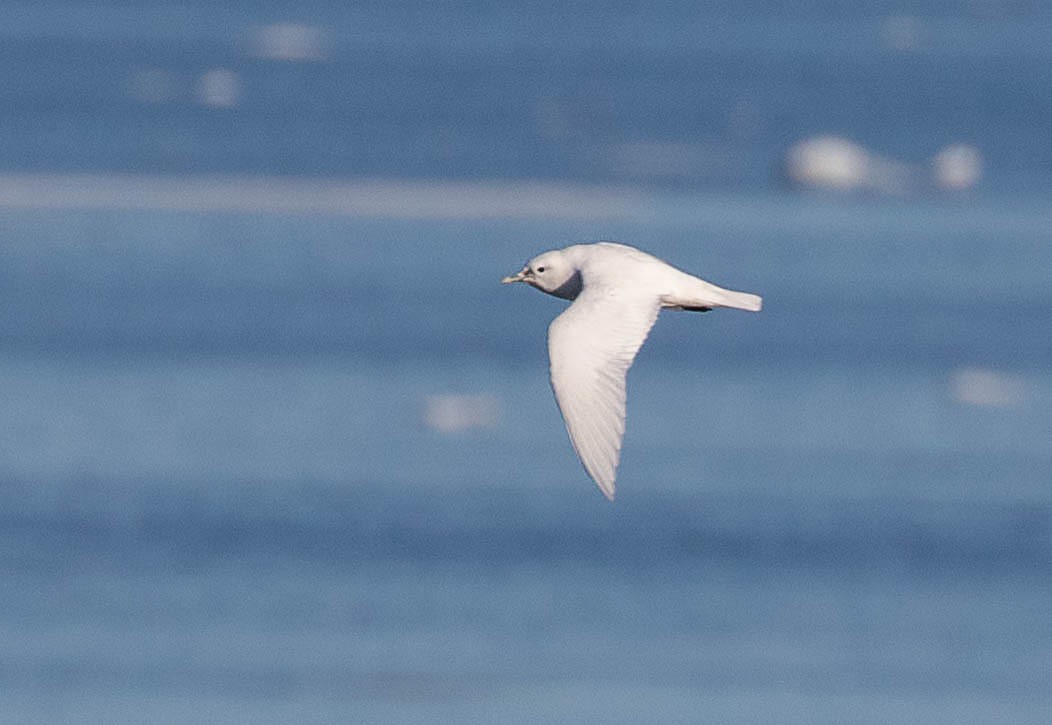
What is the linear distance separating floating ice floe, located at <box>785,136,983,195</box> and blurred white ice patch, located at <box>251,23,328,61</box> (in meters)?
→ 29.4

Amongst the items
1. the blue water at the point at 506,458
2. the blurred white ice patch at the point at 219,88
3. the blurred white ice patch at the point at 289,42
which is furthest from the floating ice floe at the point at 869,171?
the blurred white ice patch at the point at 289,42

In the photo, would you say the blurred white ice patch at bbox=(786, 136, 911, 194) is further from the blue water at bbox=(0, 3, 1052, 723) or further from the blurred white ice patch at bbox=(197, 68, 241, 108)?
the blurred white ice patch at bbox=(197, 68, 241, 108)

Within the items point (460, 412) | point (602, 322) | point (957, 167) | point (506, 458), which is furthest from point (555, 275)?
point (957, 167)

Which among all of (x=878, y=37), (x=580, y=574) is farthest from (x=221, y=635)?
(x=878, y=37)

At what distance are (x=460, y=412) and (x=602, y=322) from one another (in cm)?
2802

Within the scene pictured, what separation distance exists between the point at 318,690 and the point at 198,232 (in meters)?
25.8

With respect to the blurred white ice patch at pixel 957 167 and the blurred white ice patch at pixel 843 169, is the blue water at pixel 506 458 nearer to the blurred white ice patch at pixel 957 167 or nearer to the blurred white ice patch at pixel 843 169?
the blurred white ice patch at pixel 957 167

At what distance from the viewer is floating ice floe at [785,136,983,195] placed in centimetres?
5603

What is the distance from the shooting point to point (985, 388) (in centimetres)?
4225

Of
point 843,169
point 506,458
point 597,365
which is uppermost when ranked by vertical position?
→ point 843,169

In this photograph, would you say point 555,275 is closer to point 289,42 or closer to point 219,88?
point 219,88

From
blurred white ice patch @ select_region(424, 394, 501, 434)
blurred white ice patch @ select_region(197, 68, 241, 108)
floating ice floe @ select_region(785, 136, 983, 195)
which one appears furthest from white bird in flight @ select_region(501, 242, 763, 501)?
blurred white ice patch @ select_region(197, 68, 241, 108)

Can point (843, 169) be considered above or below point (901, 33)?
below

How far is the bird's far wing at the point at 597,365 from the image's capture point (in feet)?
36.3
